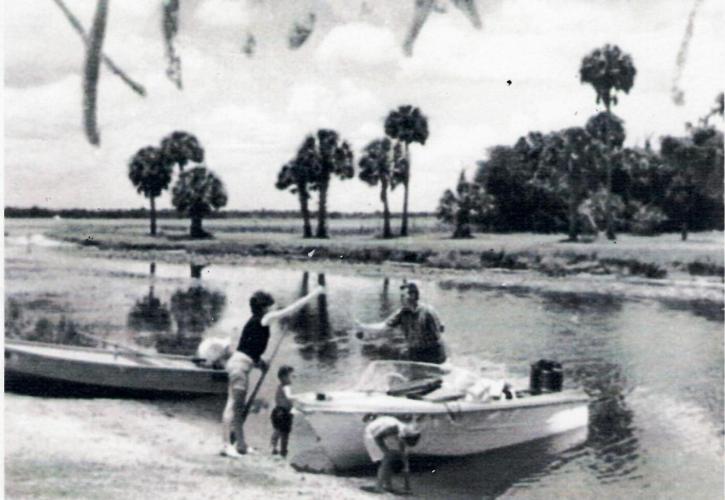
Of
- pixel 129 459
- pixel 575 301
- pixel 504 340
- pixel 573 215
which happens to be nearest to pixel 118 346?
pixel 129 459

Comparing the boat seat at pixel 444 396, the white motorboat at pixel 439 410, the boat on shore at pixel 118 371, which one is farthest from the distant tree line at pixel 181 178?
the boat seat at pixel 444 396

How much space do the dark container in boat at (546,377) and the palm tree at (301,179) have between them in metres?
1.30

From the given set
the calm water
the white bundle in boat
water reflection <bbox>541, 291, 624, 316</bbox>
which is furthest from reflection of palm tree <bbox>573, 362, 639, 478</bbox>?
the white bundle in boat

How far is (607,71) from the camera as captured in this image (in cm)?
Result: 473

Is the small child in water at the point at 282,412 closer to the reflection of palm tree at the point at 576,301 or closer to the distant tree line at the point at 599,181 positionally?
the distant tree line at the point at 599,181

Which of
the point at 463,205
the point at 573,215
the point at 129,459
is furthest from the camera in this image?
the point at 573,215

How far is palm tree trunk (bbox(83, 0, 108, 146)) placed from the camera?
4137 millimetres

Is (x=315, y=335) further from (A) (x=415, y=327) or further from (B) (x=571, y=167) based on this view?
(B) (x=571, y=167)

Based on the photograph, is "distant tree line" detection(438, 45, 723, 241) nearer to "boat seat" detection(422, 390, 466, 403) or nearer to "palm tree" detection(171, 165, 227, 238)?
"boat seat" detection(422, 390, 466, 403)

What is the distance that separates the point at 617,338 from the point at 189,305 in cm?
233

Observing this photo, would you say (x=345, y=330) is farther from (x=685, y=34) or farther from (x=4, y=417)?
(x=685, y=34)

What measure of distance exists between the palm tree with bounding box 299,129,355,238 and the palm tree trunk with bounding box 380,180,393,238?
7.3 inches

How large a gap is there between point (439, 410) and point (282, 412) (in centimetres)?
74

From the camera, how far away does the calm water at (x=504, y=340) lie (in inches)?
173
